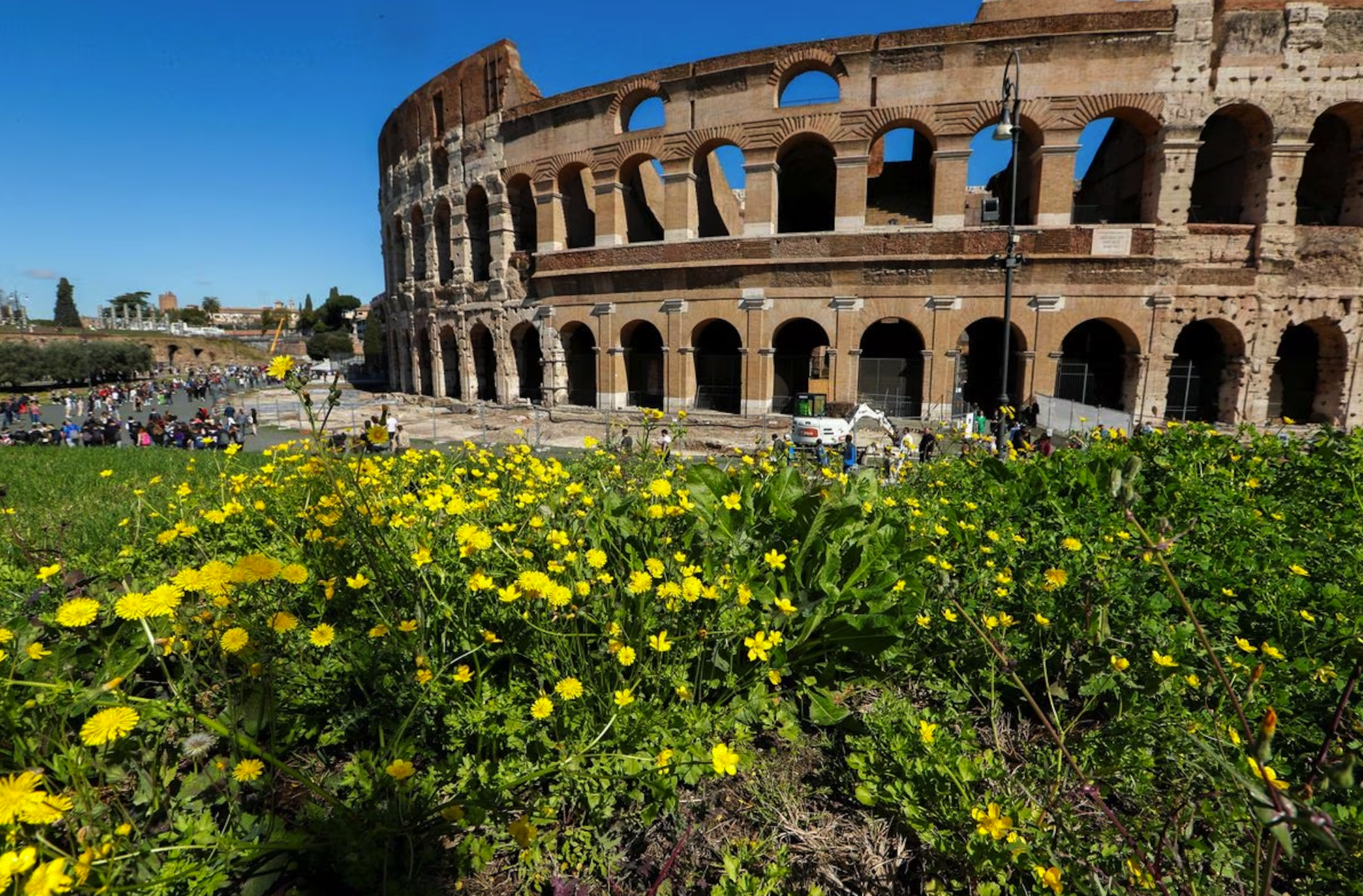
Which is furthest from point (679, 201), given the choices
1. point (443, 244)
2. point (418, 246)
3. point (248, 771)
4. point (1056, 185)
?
point (248, 771)

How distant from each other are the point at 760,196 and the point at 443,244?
14.9 m

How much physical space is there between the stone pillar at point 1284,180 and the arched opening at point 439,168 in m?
26.3

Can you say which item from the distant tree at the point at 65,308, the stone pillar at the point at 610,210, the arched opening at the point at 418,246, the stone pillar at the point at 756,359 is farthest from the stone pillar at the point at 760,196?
the distant tree at the point at 65,308

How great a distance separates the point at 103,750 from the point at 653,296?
18.8 metres

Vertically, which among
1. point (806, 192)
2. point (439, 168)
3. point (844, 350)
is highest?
point (439, 168)

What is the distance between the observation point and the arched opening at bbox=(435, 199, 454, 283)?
79.7 ft

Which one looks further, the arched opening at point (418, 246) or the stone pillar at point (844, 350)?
the arched opening at point (418, 246)

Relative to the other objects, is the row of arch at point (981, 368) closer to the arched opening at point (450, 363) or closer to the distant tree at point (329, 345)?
the arched opening at point (450, 363)

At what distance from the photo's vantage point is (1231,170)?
17172mm

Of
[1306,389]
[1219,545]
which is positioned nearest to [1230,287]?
[1306,389]

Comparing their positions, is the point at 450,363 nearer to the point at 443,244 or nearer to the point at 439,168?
the point at 443,244

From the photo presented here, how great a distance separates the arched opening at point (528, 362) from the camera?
2284 cm

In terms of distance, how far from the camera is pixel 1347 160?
16297 millimetres

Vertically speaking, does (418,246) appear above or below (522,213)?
below
